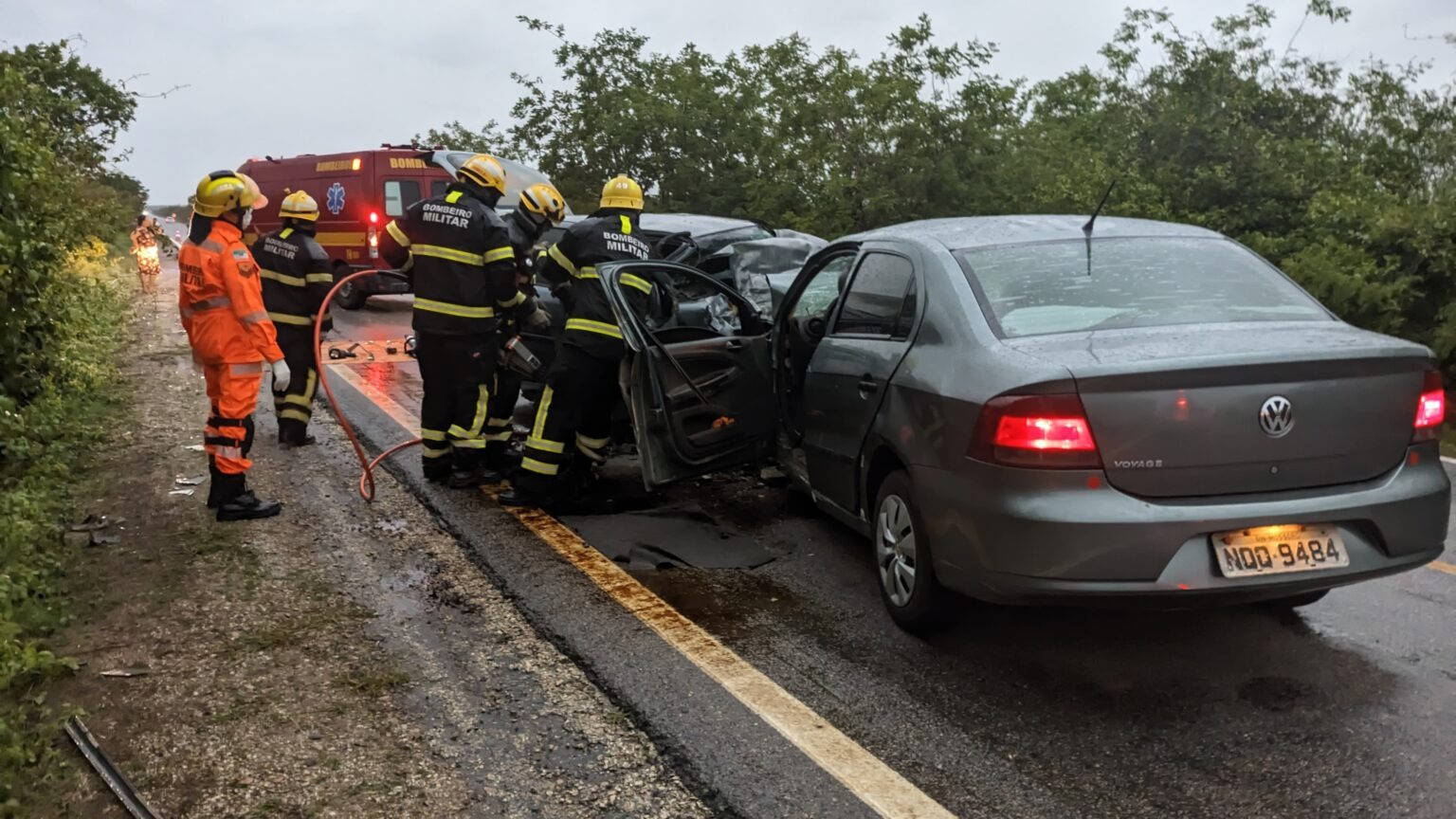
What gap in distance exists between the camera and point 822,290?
5.11 metres

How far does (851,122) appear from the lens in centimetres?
1634

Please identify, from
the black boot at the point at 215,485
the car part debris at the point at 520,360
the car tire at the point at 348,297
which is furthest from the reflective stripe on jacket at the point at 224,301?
the car tire at the point at 348,297

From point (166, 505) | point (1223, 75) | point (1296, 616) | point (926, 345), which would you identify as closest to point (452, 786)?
point (926, 345)

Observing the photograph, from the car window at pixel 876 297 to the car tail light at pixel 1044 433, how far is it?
99 centimetres

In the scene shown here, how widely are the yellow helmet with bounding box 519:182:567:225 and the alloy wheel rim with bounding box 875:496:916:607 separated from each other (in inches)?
120

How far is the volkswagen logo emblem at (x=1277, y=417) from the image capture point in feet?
10.2

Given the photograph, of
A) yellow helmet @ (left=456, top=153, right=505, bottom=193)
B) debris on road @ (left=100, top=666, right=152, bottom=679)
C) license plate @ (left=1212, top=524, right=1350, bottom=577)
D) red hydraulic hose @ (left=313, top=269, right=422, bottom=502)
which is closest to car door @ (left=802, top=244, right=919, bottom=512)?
license plate @ (left=1212, top=524, right=1350, bottom=577)

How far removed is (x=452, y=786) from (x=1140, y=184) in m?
14.8

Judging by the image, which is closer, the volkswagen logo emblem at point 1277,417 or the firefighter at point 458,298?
the volkswagen logo emblem at point 1277,417

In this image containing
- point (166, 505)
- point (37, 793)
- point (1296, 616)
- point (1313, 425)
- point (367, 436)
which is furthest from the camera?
point (367, 436)

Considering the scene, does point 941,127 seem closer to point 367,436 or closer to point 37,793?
point 367,436

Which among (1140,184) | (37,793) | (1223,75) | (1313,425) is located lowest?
(37,793)

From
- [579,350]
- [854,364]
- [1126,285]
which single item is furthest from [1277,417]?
[579,350]

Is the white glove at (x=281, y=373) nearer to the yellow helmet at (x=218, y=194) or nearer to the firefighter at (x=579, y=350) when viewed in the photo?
the yellow helmet at (x=218, y=194)
